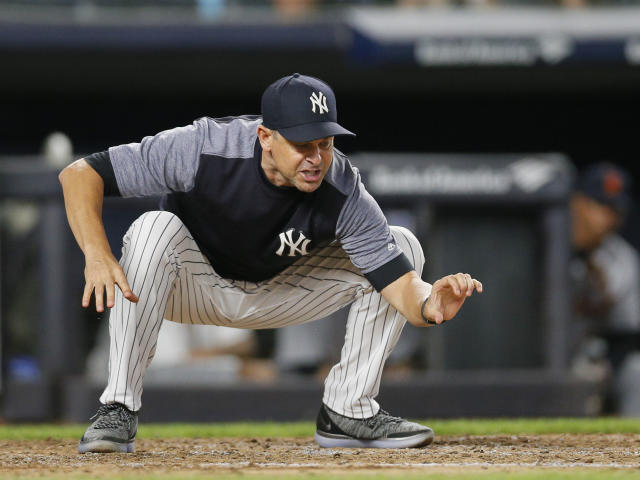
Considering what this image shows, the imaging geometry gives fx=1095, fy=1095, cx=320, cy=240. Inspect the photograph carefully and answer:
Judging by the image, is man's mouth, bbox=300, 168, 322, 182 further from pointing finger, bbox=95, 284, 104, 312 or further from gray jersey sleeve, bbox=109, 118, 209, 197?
pointing finger, bbox=95, 284, 104, 312

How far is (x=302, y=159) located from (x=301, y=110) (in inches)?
5.7

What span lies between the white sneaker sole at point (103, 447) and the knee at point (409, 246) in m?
1.09

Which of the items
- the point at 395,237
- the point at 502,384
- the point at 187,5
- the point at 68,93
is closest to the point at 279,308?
the point at 395,237

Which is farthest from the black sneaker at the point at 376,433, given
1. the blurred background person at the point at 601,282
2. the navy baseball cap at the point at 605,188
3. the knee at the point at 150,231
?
the navy baseball cap at the point at 605,188

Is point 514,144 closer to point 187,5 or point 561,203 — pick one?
point 187,5

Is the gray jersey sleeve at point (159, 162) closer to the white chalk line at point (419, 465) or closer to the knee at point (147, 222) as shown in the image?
the knee at point (147, 222)

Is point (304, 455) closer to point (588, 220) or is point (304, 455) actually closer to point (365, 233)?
point (365, 233)

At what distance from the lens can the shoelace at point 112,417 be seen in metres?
3.27

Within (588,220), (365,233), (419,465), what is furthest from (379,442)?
(588,220)

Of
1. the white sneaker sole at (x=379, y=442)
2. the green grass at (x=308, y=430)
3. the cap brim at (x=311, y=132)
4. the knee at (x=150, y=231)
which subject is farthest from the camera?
the green grass at (x=308, y=430)

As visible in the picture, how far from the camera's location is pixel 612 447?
363 centimetres

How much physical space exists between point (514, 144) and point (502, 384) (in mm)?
5307

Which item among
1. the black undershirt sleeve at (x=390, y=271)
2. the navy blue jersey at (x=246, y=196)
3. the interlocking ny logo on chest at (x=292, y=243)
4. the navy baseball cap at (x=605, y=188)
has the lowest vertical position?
the black undershirt sleeve at (x=390, y=271)

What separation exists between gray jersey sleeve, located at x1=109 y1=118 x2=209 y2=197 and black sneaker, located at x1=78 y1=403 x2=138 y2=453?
25.9 inches
